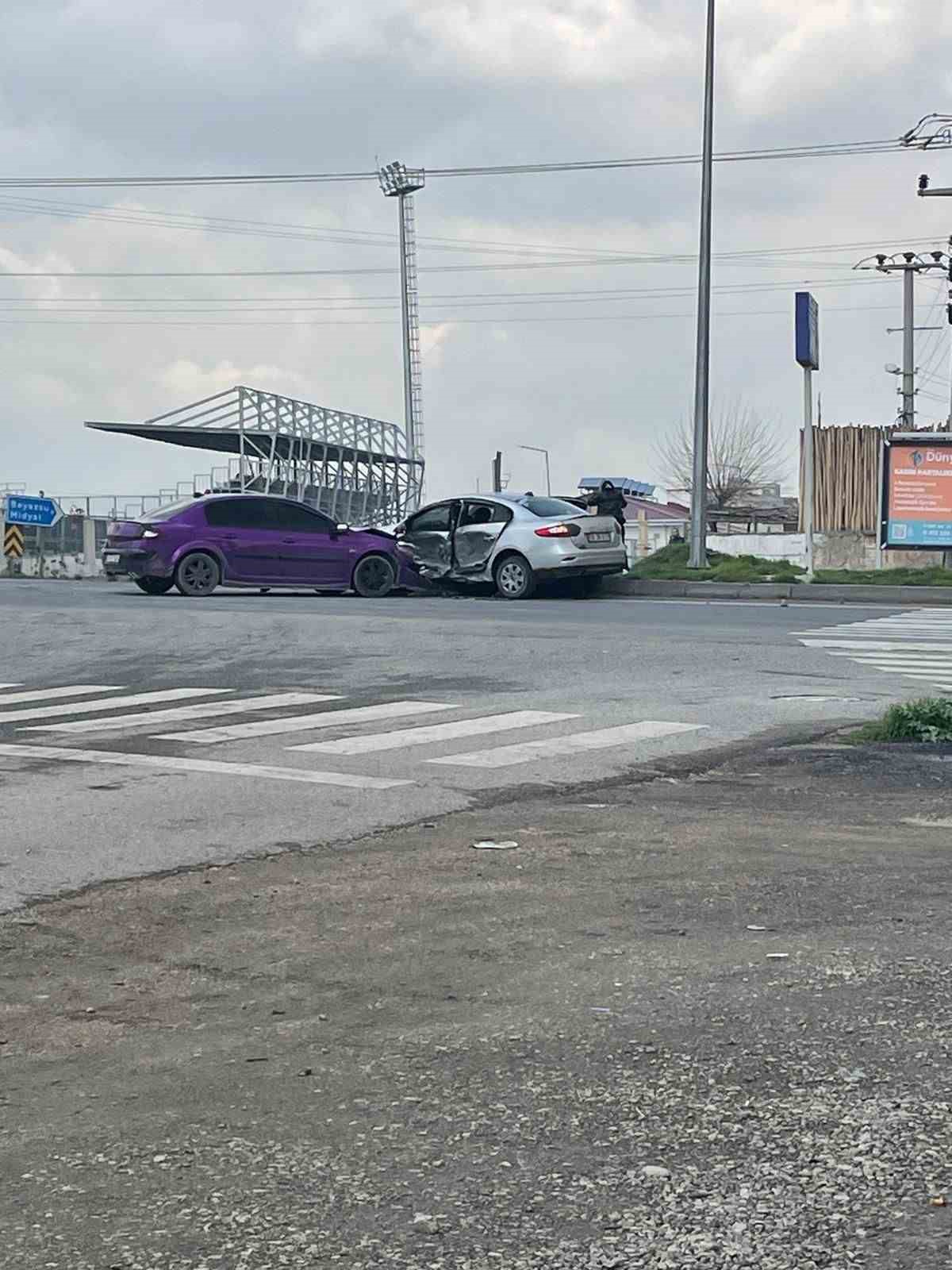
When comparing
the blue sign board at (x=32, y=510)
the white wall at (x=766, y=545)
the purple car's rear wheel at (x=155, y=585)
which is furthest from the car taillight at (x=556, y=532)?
the blue sign board at (x=32, y=510)

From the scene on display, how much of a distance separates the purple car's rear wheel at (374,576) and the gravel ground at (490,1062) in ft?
56.6

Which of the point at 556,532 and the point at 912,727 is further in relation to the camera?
the point at 556,532

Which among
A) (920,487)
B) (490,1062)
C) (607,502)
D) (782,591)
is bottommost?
(490,1062)

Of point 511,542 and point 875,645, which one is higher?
point 511,542

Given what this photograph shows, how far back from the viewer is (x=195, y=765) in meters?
9.17

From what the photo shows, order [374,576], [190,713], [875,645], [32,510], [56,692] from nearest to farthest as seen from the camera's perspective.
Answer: [190,713] < [56,692] < [875,645] < [374,576] < [32,510]

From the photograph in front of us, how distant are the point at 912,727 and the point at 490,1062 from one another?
6406 mm

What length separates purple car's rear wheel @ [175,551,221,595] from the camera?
23.4 m

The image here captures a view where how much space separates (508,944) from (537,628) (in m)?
11.4

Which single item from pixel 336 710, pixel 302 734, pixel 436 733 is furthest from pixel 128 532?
pixel 436 733

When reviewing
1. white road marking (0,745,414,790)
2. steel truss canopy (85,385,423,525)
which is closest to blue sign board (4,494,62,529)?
steel truss canopy (85,385,423,525)

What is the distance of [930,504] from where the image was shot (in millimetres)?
28797

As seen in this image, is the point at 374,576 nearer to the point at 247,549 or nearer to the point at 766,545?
the point at 247,549

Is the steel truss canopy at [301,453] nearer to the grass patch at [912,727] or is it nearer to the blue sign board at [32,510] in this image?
the blue sign board at [32,510]
